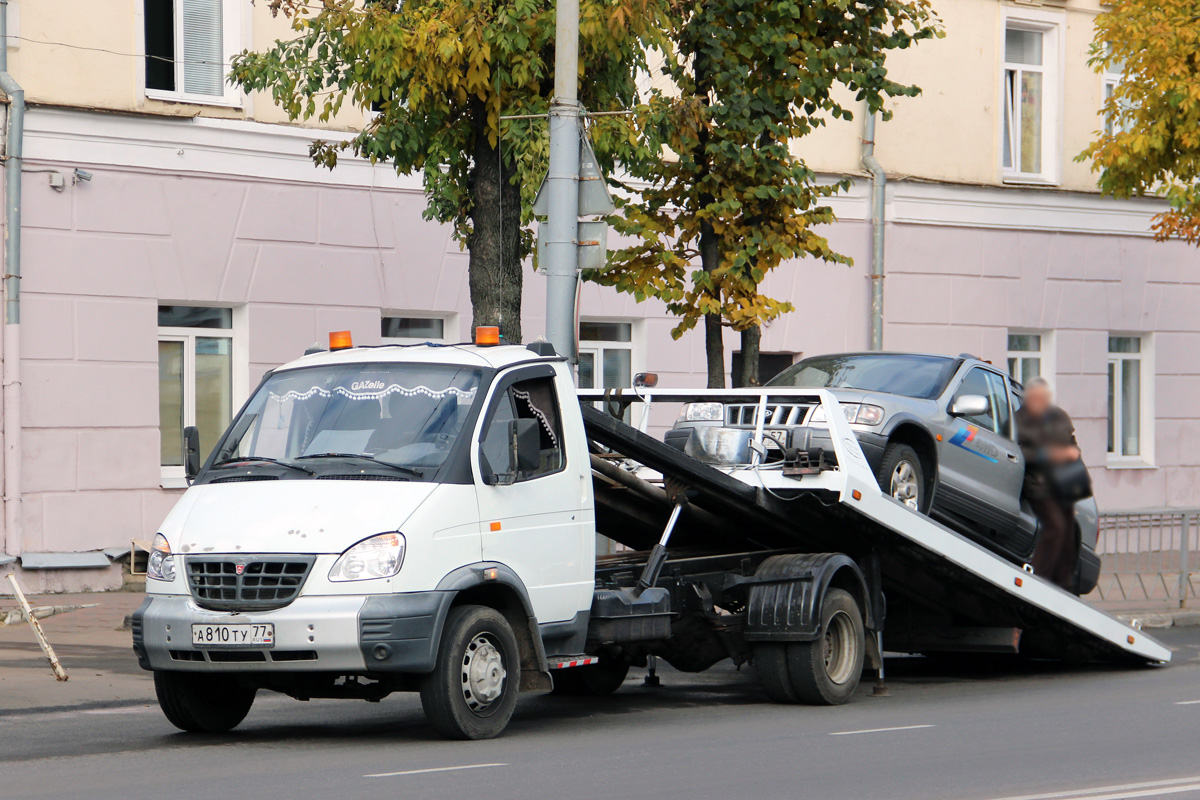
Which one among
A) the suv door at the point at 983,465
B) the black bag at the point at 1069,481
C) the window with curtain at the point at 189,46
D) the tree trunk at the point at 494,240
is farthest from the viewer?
the window with curtain at the point at 189,46

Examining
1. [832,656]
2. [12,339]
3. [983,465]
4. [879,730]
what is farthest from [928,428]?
[12,339]

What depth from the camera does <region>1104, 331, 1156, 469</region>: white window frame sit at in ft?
86.4

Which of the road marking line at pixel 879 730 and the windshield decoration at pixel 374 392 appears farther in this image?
the road marking line at pixel 879 730

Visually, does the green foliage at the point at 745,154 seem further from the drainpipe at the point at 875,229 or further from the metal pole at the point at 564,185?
the drainpipe at the point at 875,229

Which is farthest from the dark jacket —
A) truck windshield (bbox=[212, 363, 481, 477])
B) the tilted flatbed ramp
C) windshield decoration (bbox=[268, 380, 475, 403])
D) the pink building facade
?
the pink building facade

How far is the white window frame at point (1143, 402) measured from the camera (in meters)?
26.3

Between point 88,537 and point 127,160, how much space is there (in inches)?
151

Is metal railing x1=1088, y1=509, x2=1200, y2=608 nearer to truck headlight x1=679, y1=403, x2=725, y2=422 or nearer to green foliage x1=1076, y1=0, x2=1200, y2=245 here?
green foliage x1=1076, y1=0, x2=1200, y2=245

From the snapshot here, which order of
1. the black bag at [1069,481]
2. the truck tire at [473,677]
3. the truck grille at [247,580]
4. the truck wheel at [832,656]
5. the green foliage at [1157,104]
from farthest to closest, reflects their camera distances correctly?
the green foliage at [1157,104], the truck wheel at [832,656], the truck tire at [473,677], the truck grille at [247,580], the black bag at [1069,481]

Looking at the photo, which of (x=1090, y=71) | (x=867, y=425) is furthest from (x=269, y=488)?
(x=1090, y=71)

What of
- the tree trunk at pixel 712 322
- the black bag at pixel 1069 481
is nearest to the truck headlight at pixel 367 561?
the black bag at pixel 1069 481

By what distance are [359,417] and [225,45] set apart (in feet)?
33.0

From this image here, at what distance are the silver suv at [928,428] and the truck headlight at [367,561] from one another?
313cm

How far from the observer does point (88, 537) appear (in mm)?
17172
